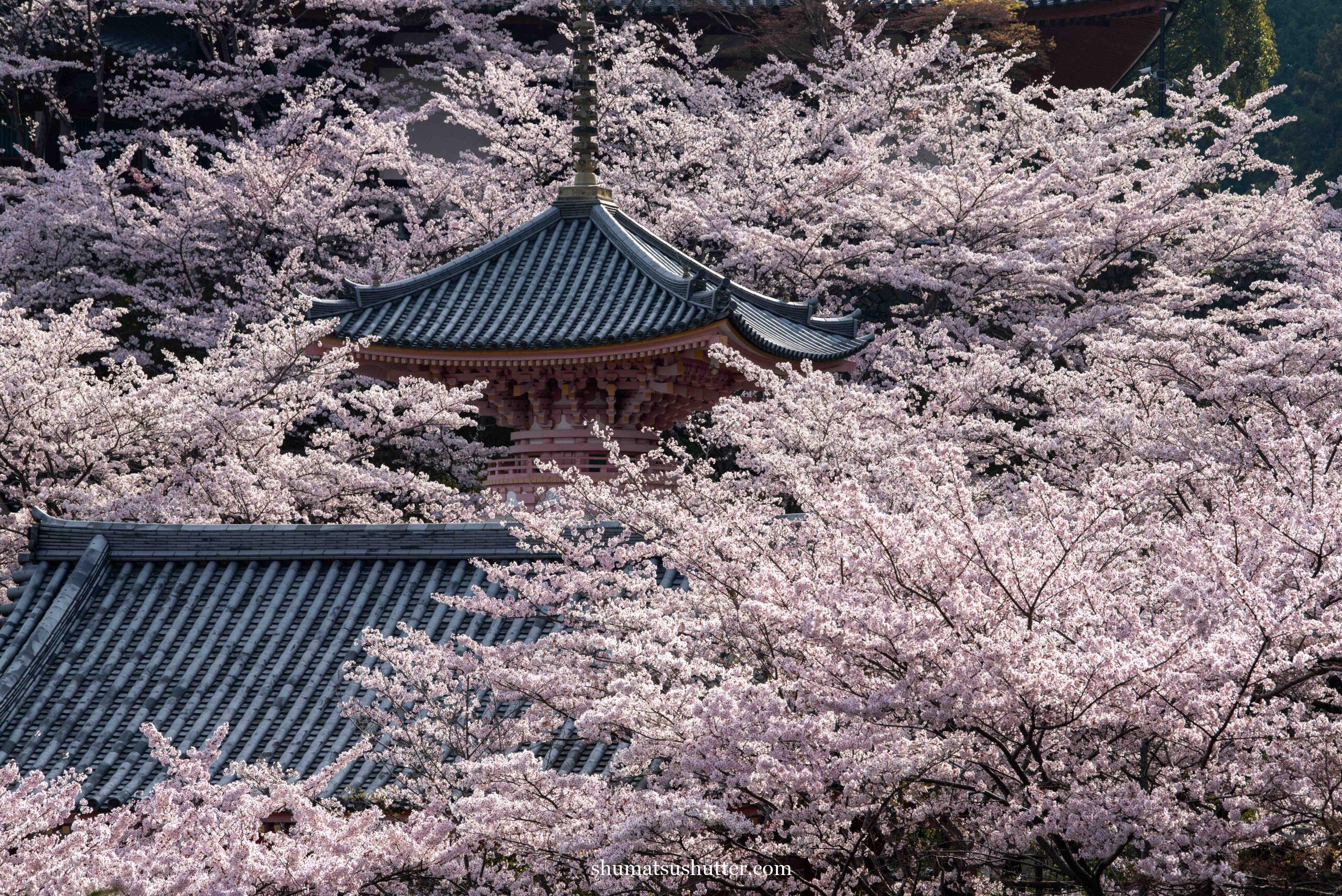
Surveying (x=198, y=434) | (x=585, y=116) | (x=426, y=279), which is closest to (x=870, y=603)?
(x=426, y=279)

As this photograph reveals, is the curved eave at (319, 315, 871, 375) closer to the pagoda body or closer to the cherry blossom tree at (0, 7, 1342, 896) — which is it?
the pagoda body

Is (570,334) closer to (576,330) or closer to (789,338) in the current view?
(576,330)

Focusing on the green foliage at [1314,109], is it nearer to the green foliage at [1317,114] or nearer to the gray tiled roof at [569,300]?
the green foliage at [1317,114]

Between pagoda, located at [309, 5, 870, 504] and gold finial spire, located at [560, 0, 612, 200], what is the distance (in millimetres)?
16

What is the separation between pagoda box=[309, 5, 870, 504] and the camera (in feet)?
36.5

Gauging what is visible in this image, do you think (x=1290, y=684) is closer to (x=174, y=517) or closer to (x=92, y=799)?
(x=92, y=799)

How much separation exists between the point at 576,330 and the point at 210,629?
3.40m

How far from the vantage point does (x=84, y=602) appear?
10.1 meters

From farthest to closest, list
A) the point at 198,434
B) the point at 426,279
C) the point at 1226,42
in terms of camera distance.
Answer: the point at 1226,42 < the point at 198,434 < the point at 426,279

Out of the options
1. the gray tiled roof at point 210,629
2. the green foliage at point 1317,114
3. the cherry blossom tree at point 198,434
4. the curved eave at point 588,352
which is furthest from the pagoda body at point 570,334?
the green foliage at point 1317,114

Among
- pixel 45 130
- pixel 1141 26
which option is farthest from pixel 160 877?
pixel 1141 26

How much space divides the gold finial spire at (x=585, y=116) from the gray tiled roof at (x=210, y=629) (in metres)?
3.95

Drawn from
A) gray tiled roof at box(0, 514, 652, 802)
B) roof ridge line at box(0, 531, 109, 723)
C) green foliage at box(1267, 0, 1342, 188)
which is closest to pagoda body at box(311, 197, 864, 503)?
gray tiled roof at box(0, 514, 652, 802)

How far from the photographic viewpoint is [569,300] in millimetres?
11672
